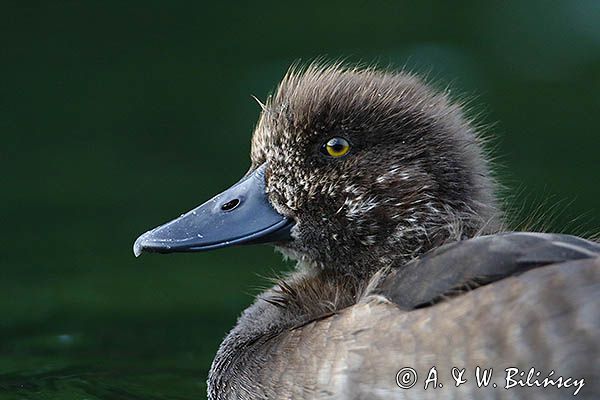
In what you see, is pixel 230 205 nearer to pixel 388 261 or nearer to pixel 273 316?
pixel 273 316

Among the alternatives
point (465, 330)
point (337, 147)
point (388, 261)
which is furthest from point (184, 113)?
point (465, 330)

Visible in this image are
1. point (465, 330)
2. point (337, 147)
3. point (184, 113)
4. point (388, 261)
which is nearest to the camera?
point (465, 330)

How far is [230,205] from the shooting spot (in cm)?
485

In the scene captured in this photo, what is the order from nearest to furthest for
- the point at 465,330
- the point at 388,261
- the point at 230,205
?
the point at 465,330 < the point at 388,261 < the point at 230,205

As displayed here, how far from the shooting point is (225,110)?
9805 mm

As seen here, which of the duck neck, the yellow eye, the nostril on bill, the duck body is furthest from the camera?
the nostril on bill

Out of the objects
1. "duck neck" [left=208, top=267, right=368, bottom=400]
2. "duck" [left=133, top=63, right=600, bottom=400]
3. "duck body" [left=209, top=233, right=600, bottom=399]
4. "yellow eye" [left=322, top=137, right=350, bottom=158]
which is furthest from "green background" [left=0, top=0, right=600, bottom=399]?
"duck body" [left=209, top=233, right=600, bottom=399]

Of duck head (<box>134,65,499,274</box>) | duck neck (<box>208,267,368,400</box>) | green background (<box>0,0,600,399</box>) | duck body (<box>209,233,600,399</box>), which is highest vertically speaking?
green background (<box>0,0,600,399</box>)

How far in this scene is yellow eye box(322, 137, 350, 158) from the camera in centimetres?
467

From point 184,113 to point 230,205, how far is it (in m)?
5.13

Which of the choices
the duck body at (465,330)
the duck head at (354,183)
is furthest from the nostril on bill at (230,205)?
the duck body at (465,330)

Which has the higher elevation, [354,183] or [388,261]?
[354,183]

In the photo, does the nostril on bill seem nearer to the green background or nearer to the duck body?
the duck body

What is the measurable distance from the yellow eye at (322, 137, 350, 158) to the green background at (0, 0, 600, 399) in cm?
195
